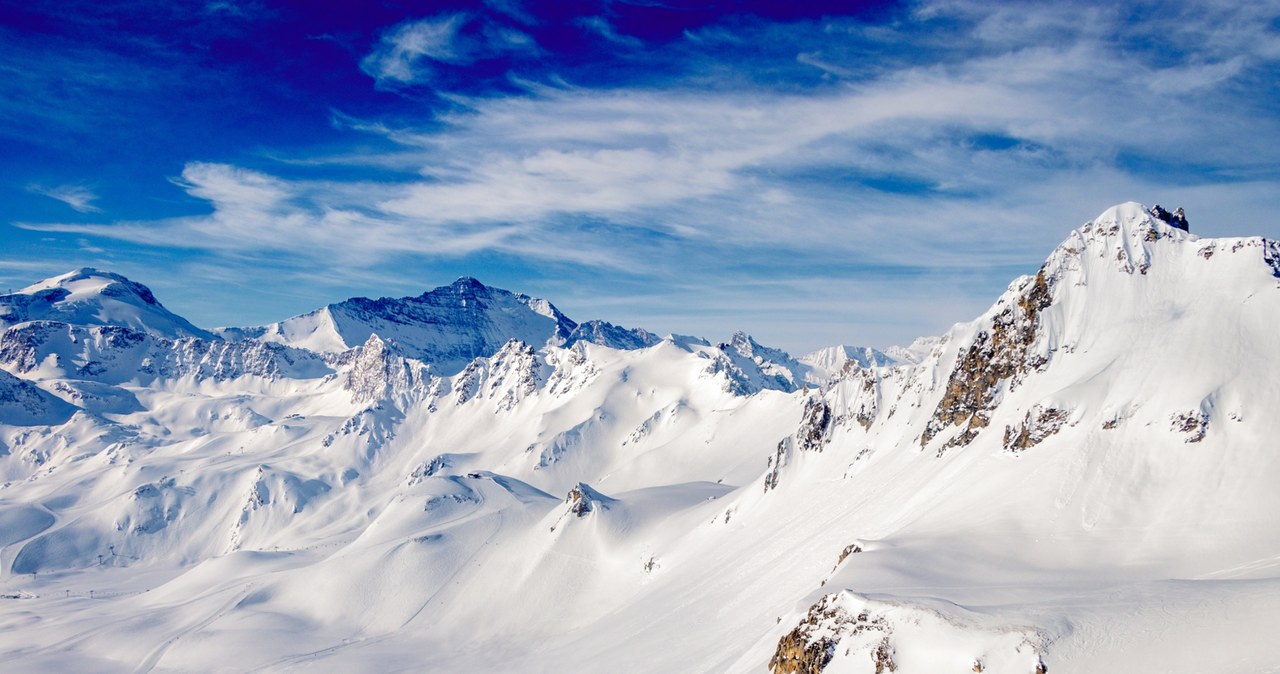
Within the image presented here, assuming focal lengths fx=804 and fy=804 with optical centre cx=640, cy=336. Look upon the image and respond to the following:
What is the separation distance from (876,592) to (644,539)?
85649 millimetres

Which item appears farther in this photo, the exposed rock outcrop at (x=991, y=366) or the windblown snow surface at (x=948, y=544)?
the exposed rock outcrop at (x=991, y=366)

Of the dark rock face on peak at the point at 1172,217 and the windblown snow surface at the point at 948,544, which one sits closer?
the windblown snow surface at the point at 948,544

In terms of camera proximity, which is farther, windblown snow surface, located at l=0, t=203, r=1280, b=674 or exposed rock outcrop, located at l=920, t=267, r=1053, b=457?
exposed rock outcrop, located at l=920, t=267, r=1053, b=457

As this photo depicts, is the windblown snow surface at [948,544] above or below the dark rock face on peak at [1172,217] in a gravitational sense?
below

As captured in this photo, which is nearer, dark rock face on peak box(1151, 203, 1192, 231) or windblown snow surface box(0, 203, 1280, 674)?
windblown snow surface box(0, 203, 1280, 674)

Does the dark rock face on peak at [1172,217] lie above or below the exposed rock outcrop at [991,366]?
above

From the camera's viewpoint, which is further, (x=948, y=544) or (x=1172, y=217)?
Result: (x=1172, y=217)

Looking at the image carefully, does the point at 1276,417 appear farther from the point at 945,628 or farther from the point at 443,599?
the point at 443,599

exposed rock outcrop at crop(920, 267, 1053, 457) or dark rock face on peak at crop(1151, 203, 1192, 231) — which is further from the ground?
dark rock face on peak at crop(1151, 203, 1192, 231)

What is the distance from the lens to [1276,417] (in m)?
62.9

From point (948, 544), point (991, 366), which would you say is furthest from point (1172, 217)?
point (948, 544)

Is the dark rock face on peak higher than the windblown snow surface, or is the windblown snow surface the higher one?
the dark rock face on peak

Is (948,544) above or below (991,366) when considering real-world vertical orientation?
below

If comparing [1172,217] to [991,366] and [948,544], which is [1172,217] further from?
[948,544]
